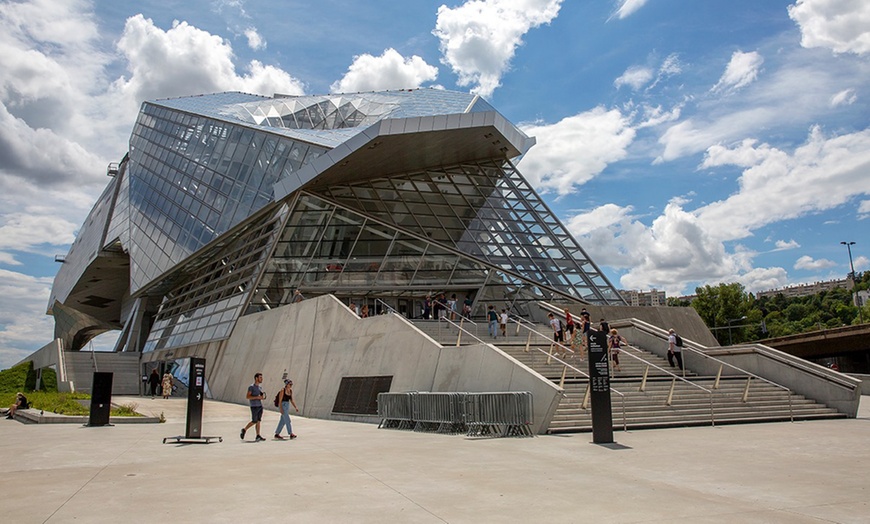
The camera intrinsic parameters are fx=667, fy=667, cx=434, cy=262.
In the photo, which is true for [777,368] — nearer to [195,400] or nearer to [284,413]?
[284,413]

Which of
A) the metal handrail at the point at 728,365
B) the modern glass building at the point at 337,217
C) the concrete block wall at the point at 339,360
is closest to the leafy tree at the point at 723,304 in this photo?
the modern glass building at the point at 337,217

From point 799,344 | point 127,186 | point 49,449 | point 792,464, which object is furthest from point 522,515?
point 127,186

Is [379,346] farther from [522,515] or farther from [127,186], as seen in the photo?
[127,186]

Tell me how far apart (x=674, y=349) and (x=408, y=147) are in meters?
15.5

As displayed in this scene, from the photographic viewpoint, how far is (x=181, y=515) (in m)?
6.21

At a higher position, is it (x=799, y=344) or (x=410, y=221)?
(x=410, y=221)

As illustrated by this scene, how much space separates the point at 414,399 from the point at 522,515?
955cm

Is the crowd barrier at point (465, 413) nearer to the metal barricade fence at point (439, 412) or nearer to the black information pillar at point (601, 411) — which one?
the metal barricade fence at point (439, 412)

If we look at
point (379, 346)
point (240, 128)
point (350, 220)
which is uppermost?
point (240, 128)

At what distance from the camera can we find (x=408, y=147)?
3022cm

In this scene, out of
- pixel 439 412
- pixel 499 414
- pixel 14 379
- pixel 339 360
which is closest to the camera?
pixel 499 414

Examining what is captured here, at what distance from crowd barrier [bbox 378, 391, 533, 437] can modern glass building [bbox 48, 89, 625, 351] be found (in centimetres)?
1254

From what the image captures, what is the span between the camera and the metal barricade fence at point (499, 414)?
1320 cm

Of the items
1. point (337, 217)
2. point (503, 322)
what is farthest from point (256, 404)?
point (337, 217)
